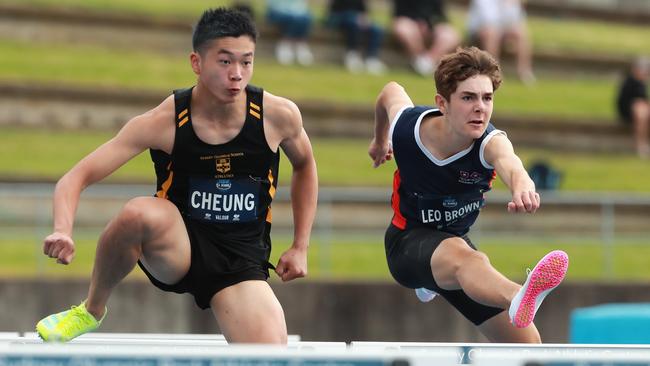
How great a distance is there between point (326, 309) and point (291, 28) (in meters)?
6.49

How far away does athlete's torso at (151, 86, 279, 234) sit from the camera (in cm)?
743

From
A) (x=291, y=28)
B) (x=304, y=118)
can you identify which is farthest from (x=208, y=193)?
(x=291, y=28)

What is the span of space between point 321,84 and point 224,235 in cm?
1152

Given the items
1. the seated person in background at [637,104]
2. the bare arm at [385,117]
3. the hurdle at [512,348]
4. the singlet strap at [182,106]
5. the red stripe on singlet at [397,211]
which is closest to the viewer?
the hurdle at [512,348]

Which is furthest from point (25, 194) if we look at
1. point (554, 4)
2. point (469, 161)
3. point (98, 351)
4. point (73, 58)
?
point (554, 4)

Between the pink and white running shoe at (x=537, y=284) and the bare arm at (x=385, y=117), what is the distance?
1.46m

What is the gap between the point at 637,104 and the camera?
1892cm

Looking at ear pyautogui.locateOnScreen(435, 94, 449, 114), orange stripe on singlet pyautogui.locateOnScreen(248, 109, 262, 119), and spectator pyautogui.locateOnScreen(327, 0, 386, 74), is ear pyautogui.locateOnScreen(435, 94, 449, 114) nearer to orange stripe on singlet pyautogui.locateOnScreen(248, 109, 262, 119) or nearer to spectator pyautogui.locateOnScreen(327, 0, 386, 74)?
orange stripe on singlet pyautogui.locateOnScreen(248, 109, 262, 119)

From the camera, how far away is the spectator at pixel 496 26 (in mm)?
19750

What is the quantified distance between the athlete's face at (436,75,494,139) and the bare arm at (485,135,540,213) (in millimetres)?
109

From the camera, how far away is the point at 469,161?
7.77 m

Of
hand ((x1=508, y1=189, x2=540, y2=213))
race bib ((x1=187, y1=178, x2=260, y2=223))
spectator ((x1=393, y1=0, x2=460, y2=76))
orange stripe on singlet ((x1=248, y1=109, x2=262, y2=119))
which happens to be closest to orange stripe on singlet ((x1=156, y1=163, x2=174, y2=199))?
race bib ((x1=187, y1=178, x2=260, y2=223))

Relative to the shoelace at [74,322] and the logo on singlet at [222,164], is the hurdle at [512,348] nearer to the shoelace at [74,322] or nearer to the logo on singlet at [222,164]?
the logo on singlet at [222,164]

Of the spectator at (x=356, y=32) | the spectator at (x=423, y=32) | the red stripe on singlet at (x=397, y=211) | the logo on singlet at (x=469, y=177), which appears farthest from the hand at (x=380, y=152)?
the spectator at (x=423, y=32)
